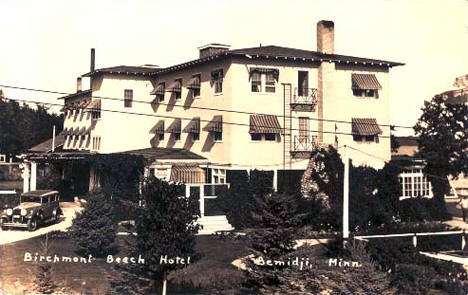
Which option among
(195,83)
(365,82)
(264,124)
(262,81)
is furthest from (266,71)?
(365,82)

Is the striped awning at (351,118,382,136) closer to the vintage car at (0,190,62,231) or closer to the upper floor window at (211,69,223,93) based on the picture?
the upper floor window at (211,69,223,93)

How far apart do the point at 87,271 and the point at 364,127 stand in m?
22.9

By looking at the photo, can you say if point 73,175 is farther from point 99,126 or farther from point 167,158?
point 167,158

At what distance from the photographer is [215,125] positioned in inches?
1292

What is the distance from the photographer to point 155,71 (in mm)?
42031

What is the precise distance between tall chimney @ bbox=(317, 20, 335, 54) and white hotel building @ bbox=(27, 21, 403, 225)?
7cm

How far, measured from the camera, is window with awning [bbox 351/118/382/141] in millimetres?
34500

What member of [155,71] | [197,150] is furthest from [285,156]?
[155,71]

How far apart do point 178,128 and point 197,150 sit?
10.0 ft

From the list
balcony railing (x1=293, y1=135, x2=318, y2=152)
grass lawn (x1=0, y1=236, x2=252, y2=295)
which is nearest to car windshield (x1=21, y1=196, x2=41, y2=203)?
grass lawn (x1=0, y1=236, x2=252, y2=295)

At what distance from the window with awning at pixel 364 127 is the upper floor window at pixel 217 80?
994 centimetres

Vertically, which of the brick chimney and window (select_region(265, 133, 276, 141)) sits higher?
the brick chimney

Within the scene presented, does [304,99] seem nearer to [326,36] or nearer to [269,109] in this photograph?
[269,109]

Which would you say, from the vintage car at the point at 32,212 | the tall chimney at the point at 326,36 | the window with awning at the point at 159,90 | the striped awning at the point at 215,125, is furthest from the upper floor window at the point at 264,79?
the vintage car at the point at 32,212
